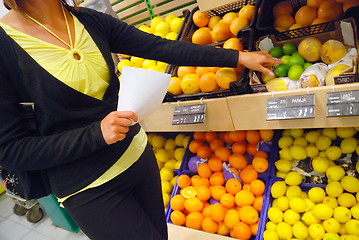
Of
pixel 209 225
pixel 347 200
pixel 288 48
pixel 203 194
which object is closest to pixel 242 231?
pixel 209 225

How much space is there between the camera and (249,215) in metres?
1.44

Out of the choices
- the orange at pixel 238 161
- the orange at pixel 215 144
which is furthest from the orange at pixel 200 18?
the orange at pixel 238 161

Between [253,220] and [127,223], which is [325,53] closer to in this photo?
[253,220]

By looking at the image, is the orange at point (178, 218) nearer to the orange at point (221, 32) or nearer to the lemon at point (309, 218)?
the lemon at point (309, 218)

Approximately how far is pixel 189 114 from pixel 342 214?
0.83 meters

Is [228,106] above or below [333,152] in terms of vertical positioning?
above

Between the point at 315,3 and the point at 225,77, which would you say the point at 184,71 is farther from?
the point at 315,3

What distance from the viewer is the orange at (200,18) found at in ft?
5.66

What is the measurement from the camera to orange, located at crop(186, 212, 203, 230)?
1.59 metres

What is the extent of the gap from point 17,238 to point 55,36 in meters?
2.55

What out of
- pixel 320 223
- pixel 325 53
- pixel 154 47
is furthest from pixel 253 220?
pixel 154 47

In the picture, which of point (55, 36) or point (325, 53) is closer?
point (55, 36)

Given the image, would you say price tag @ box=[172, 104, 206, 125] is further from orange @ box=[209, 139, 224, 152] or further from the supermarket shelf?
orange @ box=[209, 139, 224, 152]

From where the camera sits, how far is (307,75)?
1.11 meters
